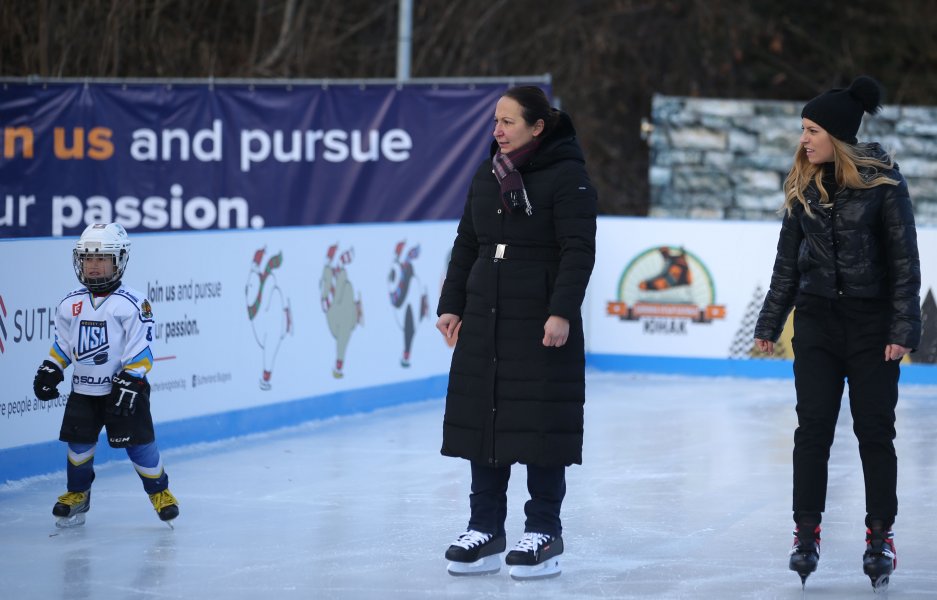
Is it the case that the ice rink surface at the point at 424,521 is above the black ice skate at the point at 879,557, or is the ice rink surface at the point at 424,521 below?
below

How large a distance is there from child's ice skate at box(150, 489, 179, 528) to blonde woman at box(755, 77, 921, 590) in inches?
95.0

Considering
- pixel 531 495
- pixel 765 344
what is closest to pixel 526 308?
pixel 531 495

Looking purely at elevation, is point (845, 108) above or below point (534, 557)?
above

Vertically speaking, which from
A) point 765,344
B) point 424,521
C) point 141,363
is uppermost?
point 765,344

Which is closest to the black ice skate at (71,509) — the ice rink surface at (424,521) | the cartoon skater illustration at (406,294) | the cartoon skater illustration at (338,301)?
the ice rink surface at (424,521)

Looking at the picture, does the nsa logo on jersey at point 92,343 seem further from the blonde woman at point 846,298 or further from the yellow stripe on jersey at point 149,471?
the blonde woman at point 846,298

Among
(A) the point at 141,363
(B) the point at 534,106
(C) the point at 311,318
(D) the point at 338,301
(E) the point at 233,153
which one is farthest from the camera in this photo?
(E) the point at 233,153

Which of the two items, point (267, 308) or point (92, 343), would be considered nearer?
point (92, 343)

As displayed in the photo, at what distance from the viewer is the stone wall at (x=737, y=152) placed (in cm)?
1576

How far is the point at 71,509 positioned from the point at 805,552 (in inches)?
111

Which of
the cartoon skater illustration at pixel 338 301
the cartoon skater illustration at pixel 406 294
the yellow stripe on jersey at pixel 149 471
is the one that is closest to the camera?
the yellow stripe on jersey at pixel 149 471

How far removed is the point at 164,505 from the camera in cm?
627

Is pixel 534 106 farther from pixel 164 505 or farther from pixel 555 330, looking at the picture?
pixel 164 505

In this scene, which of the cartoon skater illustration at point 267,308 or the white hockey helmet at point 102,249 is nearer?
the white hockey helmet at point 102,249
